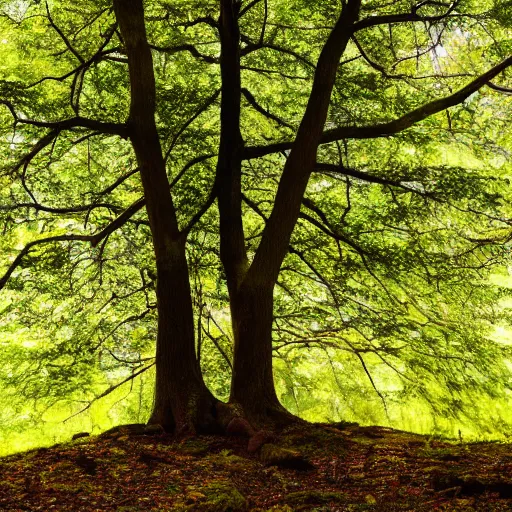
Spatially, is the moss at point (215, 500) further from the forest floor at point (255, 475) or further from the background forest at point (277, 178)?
the background forest at point (277, 178)

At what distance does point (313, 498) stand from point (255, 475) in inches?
36.7

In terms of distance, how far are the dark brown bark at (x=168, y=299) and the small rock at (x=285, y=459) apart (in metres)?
1.19

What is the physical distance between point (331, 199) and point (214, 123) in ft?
6.43

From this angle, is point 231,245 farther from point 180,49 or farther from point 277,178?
point 180,49

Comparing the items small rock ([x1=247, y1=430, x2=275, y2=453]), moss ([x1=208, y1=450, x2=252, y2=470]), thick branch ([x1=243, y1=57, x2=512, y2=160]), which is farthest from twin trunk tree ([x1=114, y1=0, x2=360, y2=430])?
moss ([x1=208, y1=450, x2=252, y2=470])

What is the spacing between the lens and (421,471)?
166 inches

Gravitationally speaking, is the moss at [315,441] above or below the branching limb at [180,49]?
below

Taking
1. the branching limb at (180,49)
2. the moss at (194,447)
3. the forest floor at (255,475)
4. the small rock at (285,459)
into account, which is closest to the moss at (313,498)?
the forest floor at (255,475)

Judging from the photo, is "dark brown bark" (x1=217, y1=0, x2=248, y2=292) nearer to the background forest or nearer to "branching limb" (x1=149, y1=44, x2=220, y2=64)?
the background forest

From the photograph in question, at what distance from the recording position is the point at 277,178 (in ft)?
28.0

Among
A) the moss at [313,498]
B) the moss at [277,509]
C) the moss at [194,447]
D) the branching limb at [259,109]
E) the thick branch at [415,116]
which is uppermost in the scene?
the branching limb at [259,109]

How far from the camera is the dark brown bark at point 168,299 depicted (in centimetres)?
587

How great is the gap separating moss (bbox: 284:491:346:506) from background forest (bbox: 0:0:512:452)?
9.60 feet

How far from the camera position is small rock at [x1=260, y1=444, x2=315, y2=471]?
462cm
